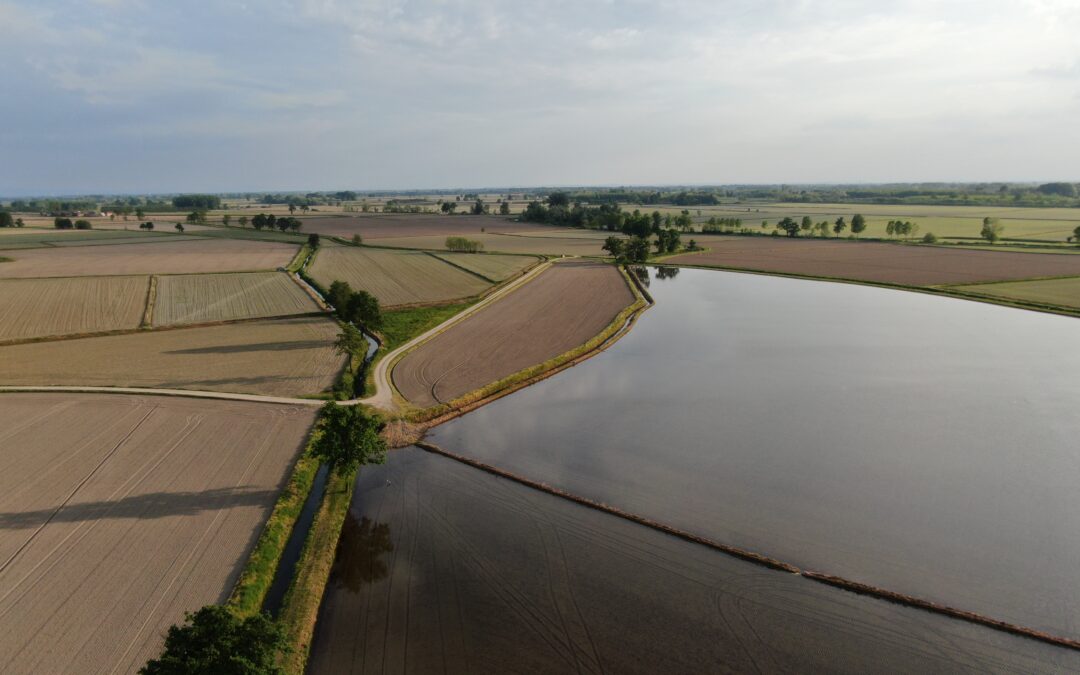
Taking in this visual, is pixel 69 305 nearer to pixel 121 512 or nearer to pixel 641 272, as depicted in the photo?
pixel 121 512

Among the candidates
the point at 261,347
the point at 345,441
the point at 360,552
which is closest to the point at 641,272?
the point at 261,347

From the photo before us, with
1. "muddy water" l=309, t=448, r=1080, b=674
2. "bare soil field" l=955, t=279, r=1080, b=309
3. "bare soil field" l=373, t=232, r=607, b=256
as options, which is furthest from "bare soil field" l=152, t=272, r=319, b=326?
"bare soil field" l=955, t=279, r=1080, b=309

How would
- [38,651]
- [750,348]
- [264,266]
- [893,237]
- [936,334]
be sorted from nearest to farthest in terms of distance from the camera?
[38,651] → [750,348] → [936,334] → [264,266] → [893,237]

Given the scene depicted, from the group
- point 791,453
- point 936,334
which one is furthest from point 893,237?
point 791,453

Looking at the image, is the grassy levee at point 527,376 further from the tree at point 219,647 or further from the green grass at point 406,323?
the tree at point 219,647

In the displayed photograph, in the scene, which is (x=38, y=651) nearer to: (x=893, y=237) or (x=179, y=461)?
(x=179, y=461)
